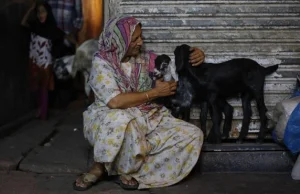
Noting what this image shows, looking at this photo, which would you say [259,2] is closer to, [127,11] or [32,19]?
[127,11]

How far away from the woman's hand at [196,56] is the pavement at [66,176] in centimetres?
89

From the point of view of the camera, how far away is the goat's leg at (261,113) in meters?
4.03

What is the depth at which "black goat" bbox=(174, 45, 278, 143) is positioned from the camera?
3.94 meters

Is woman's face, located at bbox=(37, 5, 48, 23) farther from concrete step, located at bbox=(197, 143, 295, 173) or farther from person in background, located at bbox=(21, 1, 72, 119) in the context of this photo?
concrete step, located at bbox=(197, 143, 295, 173)

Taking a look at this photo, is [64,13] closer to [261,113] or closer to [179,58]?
[179,58]

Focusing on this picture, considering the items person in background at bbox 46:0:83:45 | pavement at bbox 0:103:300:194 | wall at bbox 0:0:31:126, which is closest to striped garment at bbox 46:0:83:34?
person in background at bbox 46:0:83:45

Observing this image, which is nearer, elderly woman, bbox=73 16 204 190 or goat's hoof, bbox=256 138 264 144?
elderly woman, bbox=73 16 204 190

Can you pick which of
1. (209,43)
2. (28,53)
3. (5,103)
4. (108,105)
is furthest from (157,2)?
(28,53)

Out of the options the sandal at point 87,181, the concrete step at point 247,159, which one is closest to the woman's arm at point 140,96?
the sandal at point 87,181

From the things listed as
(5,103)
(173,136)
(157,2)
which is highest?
(157,2)

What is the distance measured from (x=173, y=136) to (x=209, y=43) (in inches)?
39.5

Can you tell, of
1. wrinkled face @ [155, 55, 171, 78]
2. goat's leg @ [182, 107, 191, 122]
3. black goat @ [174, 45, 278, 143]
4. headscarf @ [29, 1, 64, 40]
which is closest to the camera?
wrinkled face @ [155, 55, 171, 78]

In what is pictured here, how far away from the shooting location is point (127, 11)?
13.8ft

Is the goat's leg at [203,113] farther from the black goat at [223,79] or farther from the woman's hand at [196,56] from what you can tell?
the woman's hand at [196,56]
